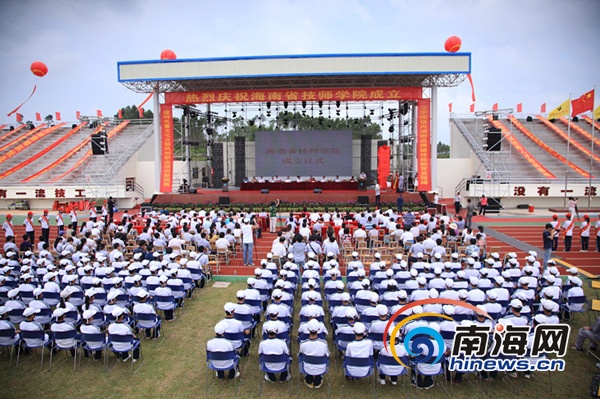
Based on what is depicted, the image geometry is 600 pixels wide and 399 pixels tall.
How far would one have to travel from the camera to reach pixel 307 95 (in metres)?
22.4

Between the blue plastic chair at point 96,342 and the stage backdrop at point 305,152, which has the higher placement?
the stage backdrop at point 305,152

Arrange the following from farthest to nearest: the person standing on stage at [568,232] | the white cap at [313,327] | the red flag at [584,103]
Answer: the red flag at [584,103] → the person standing on stage at [568,232] → the white cap at [313,327]

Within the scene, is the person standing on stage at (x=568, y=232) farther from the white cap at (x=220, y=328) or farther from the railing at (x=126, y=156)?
the railing at (x=126, y=156)

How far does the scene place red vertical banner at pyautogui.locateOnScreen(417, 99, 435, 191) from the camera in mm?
21938

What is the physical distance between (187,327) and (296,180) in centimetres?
1928

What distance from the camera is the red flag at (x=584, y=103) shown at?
1875 cm

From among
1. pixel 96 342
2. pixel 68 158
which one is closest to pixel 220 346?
pixel 96 342

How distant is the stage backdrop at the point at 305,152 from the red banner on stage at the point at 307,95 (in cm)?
519

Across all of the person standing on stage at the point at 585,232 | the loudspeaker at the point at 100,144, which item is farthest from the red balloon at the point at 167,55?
the person standing on stage at the point at 585,232

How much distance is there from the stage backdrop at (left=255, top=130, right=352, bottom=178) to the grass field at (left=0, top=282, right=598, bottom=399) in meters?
21.2

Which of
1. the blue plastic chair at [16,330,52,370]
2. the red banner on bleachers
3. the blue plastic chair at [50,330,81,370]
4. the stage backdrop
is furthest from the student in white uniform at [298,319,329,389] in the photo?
the stage backdrop

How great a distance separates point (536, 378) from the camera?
6.00 meters

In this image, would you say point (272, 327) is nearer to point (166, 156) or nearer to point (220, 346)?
point (220, 346)

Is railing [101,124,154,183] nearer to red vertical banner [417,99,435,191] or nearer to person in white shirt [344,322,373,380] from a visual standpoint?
red vertical banner [417,99,435,191]
